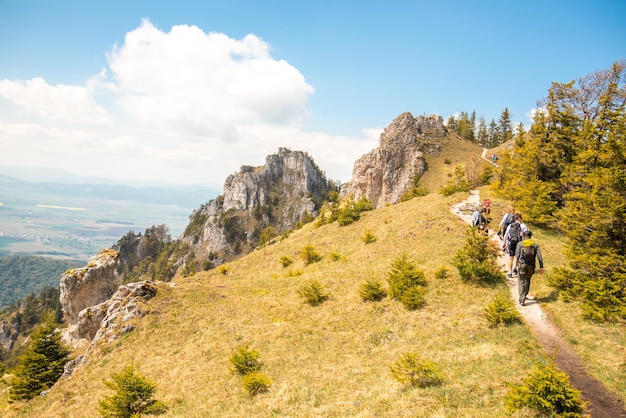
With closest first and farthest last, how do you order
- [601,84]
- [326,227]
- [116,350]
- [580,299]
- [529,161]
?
[580,299] → [116,350] → [601,84] → [529,161] → [326,227]

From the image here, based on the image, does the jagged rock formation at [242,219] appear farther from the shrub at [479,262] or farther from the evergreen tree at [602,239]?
the evergreen tree at [602,239]

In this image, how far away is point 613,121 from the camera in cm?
2317

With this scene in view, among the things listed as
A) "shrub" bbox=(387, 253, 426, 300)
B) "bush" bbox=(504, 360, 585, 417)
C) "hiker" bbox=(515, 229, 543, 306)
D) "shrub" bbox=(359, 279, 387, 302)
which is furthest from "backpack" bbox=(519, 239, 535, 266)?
Result: "bush" bbox=(504, 360, 585, 417)

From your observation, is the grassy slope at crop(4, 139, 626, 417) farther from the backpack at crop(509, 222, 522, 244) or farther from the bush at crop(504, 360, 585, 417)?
the backpack at crop(509, 222, 522, 244)

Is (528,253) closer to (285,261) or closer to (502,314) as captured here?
(502,314)

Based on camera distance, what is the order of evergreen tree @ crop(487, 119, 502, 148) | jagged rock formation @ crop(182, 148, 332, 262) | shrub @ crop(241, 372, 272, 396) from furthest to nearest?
jagged rock formation @ crop(182, 148, 332, 262), evergreen tree @ crop(487, 119, 502, 148), shrub @ crop(241, 372, 272, 396)

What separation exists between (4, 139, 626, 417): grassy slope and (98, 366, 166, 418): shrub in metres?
1.34

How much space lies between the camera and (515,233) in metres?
20.7

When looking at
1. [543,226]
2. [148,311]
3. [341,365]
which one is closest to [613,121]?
[543,226]

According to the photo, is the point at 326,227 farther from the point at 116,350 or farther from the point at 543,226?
the point at 116,350

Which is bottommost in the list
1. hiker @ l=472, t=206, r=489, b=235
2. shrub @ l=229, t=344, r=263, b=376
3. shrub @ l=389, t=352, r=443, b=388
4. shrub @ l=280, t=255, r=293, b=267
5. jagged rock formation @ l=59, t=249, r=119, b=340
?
jagged rock formation @ l=59, t=249, r=119, b=340

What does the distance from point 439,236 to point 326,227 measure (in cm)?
2025

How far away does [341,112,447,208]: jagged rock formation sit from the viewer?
319ft

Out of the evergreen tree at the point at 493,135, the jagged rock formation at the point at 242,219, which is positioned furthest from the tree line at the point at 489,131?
the jagged rock formation at the point at 242,219
